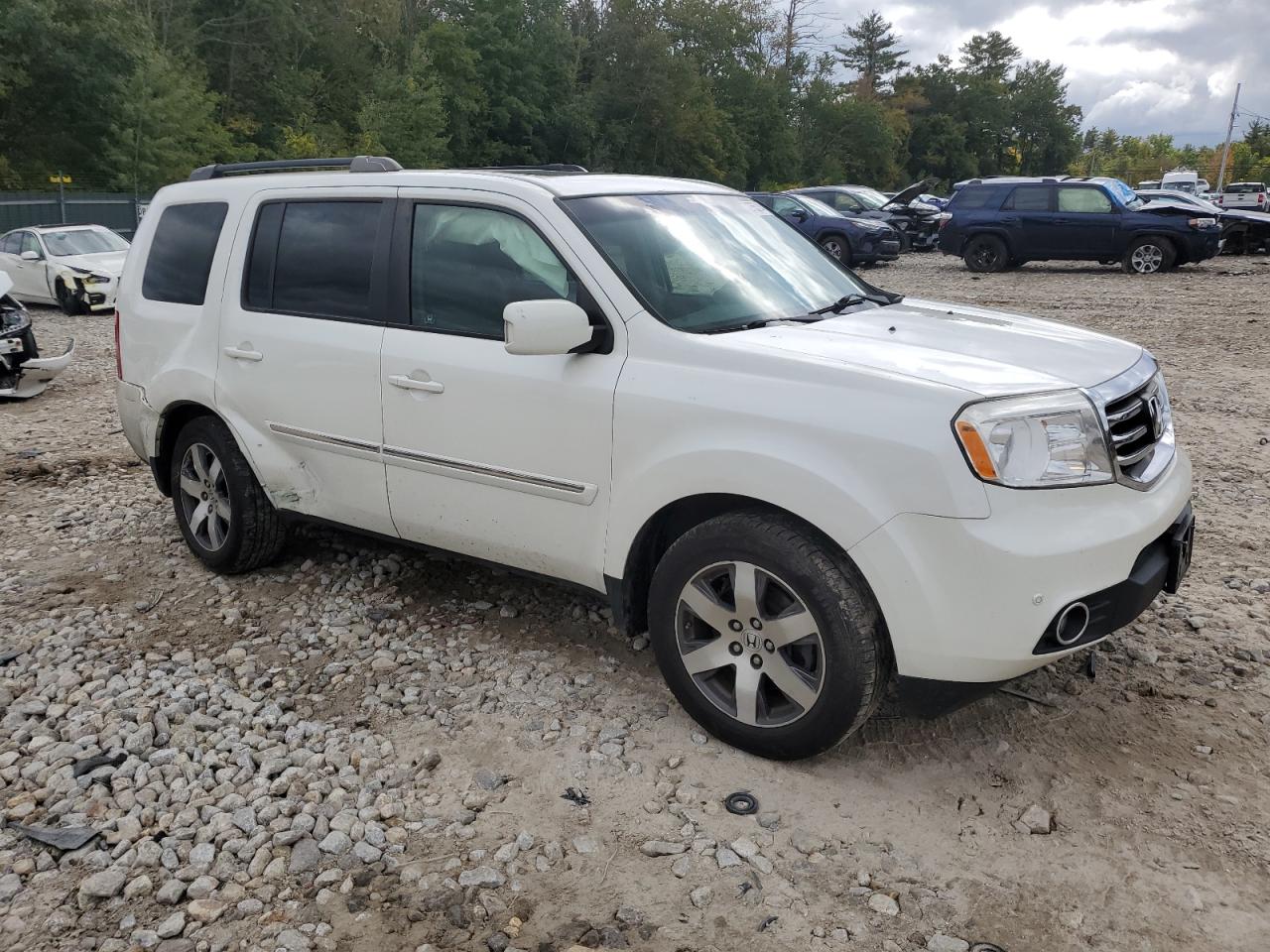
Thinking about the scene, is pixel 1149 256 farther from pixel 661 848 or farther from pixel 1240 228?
pixel 661 848

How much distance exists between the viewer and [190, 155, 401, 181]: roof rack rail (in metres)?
4.67

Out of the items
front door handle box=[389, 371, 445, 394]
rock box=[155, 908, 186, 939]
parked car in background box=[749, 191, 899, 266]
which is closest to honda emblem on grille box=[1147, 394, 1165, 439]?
front door handle box=[389, 371, 445, 394]

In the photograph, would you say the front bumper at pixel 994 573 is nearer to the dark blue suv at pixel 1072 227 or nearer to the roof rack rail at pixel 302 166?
the roof rack rail at pixel 302 166

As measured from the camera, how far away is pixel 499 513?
396cm

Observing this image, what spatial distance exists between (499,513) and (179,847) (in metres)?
1.52

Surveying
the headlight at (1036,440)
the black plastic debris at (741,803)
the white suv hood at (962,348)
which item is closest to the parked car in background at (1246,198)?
the white suv hood at (962,348)

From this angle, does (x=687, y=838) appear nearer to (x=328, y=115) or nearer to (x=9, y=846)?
(x=9, y=846)

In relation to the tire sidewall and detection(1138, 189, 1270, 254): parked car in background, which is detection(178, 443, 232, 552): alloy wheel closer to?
the tire sidewall

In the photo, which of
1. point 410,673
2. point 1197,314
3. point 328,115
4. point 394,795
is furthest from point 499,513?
point 328,115

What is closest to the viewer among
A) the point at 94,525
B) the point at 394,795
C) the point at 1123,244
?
the point at 394,795

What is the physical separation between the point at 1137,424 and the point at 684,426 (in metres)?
1.45

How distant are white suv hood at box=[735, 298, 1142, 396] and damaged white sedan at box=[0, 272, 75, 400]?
27.8 ft

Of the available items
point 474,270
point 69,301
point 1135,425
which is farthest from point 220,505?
point 69,301

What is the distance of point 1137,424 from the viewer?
11.1ft
